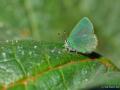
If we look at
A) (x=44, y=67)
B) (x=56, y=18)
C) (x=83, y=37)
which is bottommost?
(x=44, y=67)

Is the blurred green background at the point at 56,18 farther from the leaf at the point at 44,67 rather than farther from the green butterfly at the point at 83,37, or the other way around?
the leaf at the point at 44,67

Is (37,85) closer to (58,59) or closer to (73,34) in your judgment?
(58,59)

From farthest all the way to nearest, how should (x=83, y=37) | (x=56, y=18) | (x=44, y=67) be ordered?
(x=56, y=18), (x=83, y=37), (x=44, y=67)

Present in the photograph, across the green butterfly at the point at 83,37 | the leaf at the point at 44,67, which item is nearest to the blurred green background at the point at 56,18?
the green butterfly at the point at 83,37

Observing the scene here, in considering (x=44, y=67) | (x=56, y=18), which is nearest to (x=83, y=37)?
(x=44, y=67)

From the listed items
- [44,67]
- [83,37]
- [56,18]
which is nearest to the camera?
[44,67]

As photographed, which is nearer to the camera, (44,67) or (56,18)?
(44,67)

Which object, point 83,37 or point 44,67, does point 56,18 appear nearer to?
point 83,37
